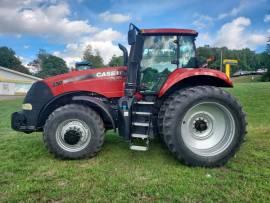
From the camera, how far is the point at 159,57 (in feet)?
16.4

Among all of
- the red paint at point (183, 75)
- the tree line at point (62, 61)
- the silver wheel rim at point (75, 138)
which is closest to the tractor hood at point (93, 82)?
the silver wheel rim at point (75, 138)

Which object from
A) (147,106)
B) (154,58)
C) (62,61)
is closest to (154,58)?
(154,58)

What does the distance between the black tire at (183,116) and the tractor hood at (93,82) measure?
→ 1185 mm

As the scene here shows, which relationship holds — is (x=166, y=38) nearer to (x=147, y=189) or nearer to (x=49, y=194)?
(x=147, y=189)

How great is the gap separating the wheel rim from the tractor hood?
4.62 feet

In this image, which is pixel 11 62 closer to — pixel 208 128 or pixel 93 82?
pixel 93 82

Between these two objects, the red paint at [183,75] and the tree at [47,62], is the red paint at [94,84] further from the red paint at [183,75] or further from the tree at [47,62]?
the tree at [47,62]

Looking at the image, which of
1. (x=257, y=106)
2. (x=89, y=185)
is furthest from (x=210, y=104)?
(x=257, y=106)

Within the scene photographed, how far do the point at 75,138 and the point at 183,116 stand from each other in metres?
1.82

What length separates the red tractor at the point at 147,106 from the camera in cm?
433

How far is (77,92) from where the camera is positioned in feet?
16.5

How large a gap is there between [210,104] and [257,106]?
22.8ft

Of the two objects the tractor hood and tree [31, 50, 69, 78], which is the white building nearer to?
the tractor hood

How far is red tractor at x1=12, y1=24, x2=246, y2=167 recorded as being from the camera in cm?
433
